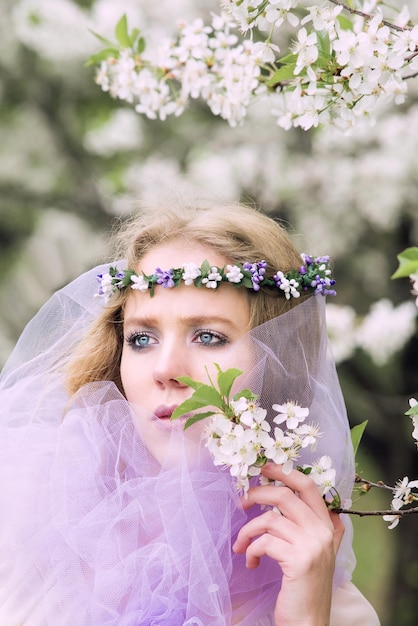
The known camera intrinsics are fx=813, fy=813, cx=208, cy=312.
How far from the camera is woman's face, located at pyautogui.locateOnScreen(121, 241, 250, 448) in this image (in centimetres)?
160

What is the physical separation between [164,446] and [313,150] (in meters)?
2.75

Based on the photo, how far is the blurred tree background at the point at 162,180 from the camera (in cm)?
402

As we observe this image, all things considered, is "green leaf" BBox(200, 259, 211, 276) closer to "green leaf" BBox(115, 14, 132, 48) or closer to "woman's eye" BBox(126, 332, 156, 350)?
"woman's eye" BBox(126, 332, 156, 350)

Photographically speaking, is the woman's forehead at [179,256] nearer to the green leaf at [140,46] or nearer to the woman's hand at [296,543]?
the woman's hand at [296,543]

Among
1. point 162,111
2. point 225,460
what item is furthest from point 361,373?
point 225,460

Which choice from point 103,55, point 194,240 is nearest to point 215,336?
point 194,240

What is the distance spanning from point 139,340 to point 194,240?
26 cm

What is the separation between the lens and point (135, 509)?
152 cm

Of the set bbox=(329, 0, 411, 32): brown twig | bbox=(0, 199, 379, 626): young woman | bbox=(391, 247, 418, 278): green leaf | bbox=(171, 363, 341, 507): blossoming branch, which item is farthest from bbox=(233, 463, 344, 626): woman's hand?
bbox=(329, 0, 411, 32): brown twig

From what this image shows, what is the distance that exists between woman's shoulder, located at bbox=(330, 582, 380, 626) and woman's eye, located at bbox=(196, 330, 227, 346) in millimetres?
597

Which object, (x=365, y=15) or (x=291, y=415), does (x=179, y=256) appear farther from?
(x=365, y=15)

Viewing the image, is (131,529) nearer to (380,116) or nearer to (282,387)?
(282,387)

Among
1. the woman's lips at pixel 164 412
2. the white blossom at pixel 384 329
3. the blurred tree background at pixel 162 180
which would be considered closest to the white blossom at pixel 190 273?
the woman's lips at pixel 164 412

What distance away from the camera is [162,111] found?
225cm
